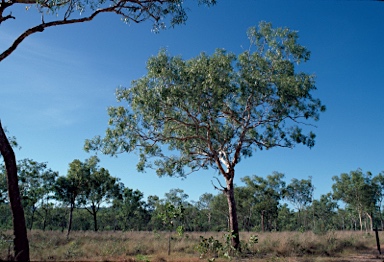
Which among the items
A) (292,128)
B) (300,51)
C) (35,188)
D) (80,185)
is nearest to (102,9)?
(300,51)

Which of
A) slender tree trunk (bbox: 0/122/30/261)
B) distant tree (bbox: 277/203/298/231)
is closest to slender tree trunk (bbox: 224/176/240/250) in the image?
slender tree trunk (bbox: 0/122/30/261)

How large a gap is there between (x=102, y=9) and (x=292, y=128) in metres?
11.8

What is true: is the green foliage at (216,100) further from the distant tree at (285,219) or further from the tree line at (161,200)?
the distant tree at (285,219)

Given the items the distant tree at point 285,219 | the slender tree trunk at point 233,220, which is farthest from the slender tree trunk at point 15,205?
the distant tree at point 285,219

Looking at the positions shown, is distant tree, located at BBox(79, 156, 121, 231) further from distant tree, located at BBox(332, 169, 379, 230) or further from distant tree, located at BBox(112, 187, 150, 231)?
distant tree, located at BBox(332, 169, 379, 230)

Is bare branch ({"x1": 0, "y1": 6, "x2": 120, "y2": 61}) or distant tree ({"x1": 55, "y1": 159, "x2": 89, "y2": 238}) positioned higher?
bare branch ({"x1": 0, "y1": 6, "x2": 120, "y2": 61})

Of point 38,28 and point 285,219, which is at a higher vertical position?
point 38,28

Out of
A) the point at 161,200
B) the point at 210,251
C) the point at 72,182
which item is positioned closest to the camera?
the point at 210,251

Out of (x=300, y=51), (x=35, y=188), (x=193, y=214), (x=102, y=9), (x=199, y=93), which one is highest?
(x=300, y=51)

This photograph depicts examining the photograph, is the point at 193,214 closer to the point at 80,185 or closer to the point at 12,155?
the point at 80,185

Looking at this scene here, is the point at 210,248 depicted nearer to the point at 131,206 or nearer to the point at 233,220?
the point at 233,220

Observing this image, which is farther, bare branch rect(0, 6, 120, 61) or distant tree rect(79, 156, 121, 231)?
distant tree rect(79, 156, 121, 231)

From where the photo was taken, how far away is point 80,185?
2953 cm

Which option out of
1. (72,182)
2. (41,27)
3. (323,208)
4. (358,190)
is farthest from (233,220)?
(323,208)
